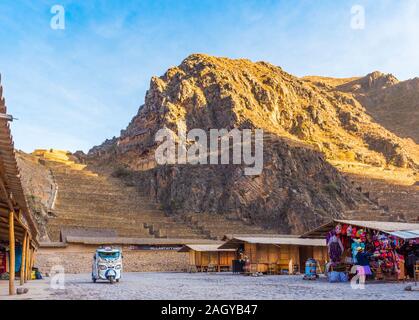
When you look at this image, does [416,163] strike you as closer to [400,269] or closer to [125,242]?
[125,242]

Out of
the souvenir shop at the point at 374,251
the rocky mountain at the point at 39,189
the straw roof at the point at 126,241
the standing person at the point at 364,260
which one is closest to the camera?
the souvenir shop at the point at 374,251

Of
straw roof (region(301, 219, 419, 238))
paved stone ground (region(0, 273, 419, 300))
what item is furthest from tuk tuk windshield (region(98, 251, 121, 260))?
straw roof (region(301, 219, 419, 238))

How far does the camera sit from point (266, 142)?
216 feet

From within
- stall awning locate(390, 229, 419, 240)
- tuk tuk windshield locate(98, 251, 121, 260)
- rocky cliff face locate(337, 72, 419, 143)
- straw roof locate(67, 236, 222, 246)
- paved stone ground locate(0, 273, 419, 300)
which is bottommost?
straw roof locate(67, 236, 222, 246)

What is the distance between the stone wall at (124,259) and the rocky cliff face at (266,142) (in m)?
17.9

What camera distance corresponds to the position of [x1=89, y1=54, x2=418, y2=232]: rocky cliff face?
192 feet

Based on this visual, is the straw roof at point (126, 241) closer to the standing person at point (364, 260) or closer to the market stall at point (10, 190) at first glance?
the market stall at point (10, 190)

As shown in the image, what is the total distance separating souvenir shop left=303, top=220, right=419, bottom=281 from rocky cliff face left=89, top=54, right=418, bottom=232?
107 ft

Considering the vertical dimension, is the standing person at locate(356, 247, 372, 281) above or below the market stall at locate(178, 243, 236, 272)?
above

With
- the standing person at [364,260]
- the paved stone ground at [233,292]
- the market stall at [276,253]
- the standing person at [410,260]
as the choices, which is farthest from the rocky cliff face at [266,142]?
the paved stone ground at [233,292]

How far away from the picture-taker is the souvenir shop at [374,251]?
1983cm

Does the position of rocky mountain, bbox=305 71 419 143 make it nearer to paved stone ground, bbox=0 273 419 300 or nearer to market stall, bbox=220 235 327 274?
market stall, bbox=220 235 327 274

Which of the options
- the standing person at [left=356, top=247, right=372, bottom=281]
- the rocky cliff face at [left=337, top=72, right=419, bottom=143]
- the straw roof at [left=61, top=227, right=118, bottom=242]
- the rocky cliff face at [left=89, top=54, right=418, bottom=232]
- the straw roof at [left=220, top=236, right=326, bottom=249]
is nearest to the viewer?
the standing person at [left=356, top=247, right=372, bottom=281]

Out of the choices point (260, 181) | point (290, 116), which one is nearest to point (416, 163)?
point (290, 116)
